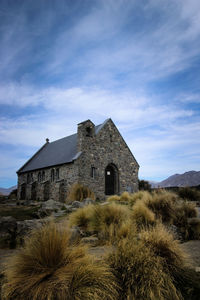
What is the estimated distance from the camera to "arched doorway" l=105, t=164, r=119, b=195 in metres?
20.4

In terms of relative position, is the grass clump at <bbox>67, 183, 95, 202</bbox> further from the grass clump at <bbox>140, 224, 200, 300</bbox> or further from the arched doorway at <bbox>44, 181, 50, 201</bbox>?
the grass clump at <bbox>140, 224, 200, 300</bbox>

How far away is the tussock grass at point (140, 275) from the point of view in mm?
2827

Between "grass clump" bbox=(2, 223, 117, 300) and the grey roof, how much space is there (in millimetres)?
14848

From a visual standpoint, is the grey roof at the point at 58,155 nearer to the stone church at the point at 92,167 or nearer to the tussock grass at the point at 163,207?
the stone church at the point at 92,167

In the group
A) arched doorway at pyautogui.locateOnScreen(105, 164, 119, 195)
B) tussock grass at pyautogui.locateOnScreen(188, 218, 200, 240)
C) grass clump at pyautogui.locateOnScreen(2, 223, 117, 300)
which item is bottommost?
tussock grass at pyautogui.locateOnScreen(188, 218, 200, 240)

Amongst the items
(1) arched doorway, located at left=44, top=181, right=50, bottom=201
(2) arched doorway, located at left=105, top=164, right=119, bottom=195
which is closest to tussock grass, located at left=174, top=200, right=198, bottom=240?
(2) arched doorway, located at left=105, top=164, right=119, bottom=195

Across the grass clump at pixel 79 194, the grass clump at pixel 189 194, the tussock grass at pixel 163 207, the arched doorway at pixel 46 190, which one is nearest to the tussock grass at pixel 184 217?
the tussock grass at pixel 163 207

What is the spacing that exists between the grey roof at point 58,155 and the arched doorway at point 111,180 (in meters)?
3.82

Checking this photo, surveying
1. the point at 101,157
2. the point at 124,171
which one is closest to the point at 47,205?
the point at 101,157

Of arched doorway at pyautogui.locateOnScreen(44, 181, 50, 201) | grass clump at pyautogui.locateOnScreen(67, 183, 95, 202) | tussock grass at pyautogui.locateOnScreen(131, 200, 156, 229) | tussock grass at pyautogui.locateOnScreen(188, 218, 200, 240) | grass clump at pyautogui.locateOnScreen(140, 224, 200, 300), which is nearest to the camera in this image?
grass clump at pyautogui.locateOnScreen(140, 224, 200, 300)

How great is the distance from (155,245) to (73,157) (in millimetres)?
15158

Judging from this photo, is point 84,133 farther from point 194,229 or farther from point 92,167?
point 194,229

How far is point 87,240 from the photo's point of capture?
5.05 meters

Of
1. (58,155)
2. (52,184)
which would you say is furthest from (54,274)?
(58,155)
